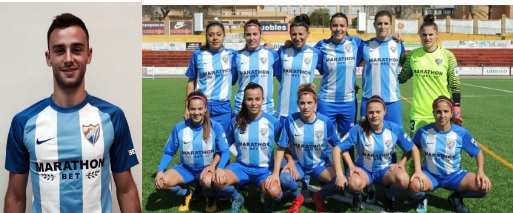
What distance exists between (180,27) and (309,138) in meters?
31.6

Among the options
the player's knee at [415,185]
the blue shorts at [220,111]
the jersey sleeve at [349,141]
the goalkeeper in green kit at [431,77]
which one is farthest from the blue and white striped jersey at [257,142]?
the goalkeeper in green kit at [431,77]

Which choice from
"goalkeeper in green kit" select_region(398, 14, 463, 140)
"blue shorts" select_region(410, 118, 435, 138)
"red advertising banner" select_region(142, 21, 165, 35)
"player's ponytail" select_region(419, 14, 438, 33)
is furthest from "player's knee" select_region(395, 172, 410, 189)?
"red advertising banner" select_region(142, 21, 165, 35)

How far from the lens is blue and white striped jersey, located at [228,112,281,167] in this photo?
13.3 feet

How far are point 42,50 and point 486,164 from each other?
5218 mm

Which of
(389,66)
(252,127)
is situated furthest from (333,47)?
(252,127)

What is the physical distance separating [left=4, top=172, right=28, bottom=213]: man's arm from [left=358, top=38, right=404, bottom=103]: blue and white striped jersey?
3400 millimetres

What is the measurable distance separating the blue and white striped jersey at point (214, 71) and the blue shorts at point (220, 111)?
4 cm

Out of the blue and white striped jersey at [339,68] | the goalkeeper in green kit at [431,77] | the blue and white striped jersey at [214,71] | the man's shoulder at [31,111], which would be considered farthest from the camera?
the blue and white striped jersey at [339,68]

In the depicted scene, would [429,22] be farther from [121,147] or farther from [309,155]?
[121,147]

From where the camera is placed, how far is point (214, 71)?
4.62 metres

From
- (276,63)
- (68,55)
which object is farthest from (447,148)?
(68,55)

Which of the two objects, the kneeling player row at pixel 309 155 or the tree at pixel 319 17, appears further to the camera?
the tree at pixel 319 17

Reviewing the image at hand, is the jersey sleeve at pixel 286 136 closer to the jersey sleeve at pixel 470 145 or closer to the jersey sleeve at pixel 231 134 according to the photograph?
the jersey sleeve at pixel 231 134

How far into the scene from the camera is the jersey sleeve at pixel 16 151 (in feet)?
6.53
